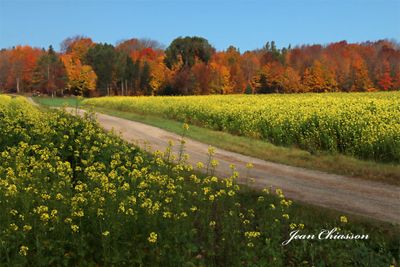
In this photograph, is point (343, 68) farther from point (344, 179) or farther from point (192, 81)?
point (344, 179)

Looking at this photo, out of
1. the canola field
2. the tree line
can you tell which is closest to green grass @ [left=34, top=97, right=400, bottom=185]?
the canola field

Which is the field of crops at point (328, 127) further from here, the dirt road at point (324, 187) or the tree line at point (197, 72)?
the tree line at point (197, 72)

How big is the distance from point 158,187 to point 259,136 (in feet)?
46.3

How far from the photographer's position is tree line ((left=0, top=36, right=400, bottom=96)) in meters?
85.1

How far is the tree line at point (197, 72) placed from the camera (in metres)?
85.1

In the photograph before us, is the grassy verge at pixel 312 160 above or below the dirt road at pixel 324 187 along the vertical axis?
above

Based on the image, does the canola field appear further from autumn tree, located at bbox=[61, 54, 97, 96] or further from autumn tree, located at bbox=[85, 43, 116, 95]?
autumn tree, located at bbox=[85, 43, 116, 95]

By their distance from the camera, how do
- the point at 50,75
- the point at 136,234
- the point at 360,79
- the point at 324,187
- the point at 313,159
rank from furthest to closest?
the point at 50,75, the point at 360,79, the point at 313,159, the point at 324,187, the point at 136,234

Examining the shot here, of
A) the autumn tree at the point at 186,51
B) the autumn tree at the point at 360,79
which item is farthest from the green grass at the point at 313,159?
the autumn tree at the point at 186,51

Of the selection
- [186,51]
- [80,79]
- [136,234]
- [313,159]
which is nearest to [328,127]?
[313,159]

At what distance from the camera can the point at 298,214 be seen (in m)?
8.73

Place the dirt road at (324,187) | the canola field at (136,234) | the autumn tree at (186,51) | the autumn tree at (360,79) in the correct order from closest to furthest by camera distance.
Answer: the canola field at (136,234)
the dirt road at (324,187)
the autumn tree at (360,79)
the autumn tree at (186,51)

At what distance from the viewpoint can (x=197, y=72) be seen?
84.5 meters

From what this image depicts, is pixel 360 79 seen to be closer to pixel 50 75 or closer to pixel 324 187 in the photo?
pixel 50 75
